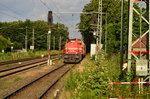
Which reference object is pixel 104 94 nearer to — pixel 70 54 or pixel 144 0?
pixel 144 0

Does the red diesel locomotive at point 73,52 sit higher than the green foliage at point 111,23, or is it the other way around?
the green foliage at point 111,23

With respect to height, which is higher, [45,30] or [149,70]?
[45,30]

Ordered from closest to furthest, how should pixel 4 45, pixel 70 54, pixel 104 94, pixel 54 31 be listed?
1. pixel 104 94
2. pixel 70 54
3. pixel 4 45
4. pixel 54 31

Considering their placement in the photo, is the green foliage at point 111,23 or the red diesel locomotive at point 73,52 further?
the red diesel locomotive at point 73,52

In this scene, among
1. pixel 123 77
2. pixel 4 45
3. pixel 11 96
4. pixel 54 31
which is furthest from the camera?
pixel 54 31

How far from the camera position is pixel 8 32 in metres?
90.0

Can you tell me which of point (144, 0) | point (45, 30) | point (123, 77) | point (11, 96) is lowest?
point (11, 96)

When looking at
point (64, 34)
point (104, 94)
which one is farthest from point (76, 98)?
point (64, 34)

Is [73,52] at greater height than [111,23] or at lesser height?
lesser

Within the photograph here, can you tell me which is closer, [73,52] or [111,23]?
Result: [73,52]

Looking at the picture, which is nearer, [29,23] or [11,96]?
[11,96]

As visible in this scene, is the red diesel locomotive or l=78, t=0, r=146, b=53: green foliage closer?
l=78, t=0, r=146, b=53: green foliage

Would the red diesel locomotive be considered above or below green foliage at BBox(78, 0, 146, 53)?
below

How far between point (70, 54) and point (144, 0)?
1726 centimetres
